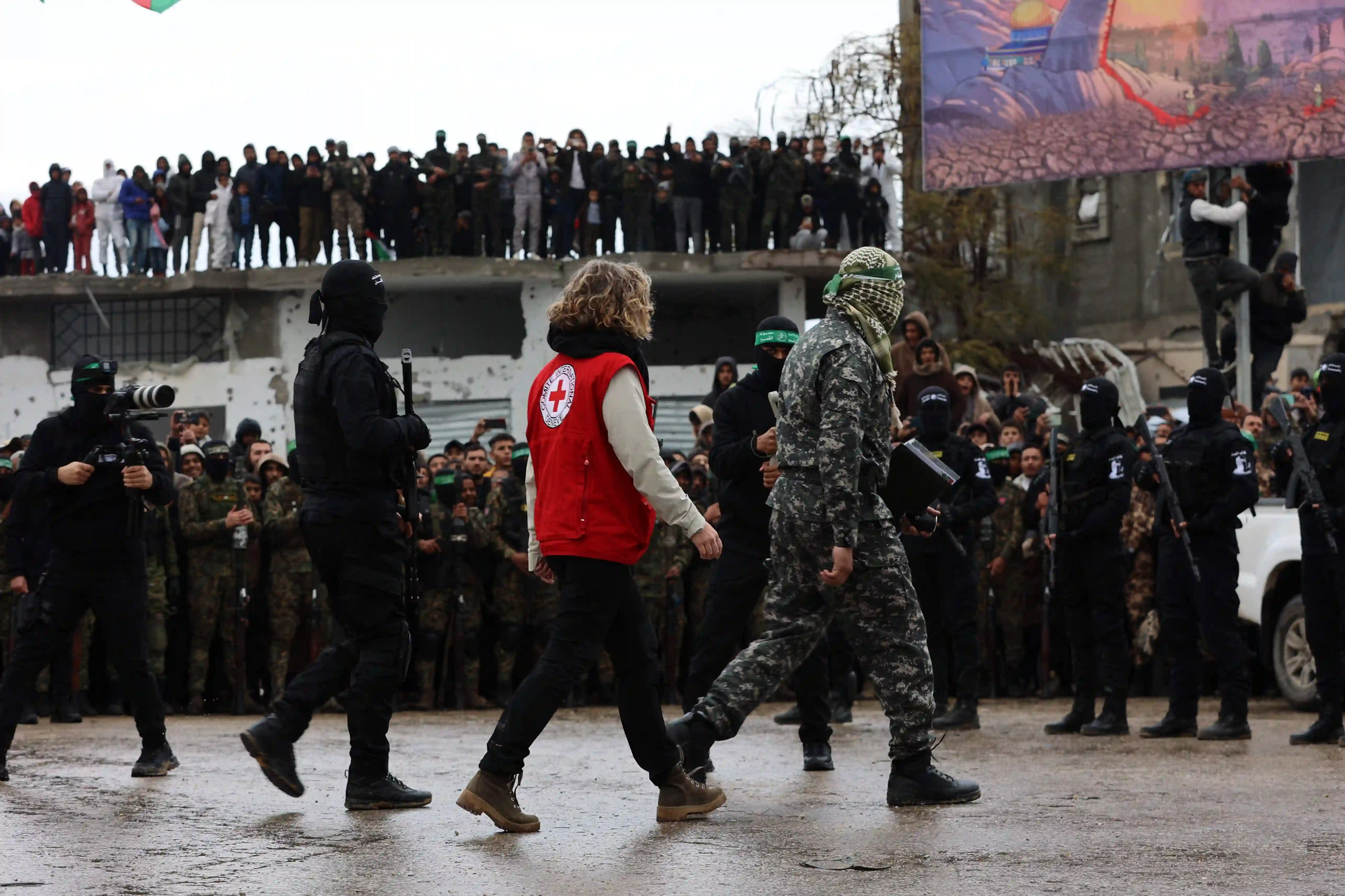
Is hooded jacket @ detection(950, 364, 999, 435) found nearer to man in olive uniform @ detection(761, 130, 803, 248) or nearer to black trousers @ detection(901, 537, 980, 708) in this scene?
black trousers @ detection(901, 537, 980, 708)

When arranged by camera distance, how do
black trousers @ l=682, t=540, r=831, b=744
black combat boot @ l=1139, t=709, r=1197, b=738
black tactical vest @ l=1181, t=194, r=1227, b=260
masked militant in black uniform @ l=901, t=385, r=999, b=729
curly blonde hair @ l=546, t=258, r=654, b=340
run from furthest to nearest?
1. black tactical vest @ l=1181, t=194, r=1227, b=260
2. masked militant in black uniform @ l=901, t=385, r=999, b=729
3. black combat boot @ l=1139, t=709, r=1197, b=738
4. black trousers @ l=682, t=540, r=831, b=744
5. curly blonde hair @ l=546, t=258, r=654, b=340

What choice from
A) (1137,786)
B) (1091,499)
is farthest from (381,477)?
(1091,499)

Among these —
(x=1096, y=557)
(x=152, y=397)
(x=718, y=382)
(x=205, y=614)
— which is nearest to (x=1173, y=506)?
(x=1096, y=557)

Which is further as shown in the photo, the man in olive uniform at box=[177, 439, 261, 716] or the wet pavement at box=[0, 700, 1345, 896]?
the man in olive uniform at box=[177, 439, 261, 716]

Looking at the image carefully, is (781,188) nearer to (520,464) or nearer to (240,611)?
(520,464)

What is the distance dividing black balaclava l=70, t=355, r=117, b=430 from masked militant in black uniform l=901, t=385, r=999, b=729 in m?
4.30

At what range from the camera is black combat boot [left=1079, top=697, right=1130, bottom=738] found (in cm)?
1001

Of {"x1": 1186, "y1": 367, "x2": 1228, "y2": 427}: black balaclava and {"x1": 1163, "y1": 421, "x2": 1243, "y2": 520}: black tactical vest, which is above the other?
{"x1": 1186, "y1": 367, "x2": 1228, "y2": 427}: black balaclava

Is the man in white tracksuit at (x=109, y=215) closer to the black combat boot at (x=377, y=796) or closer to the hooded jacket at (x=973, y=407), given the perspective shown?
the hooded jacket at (x=973, y=407)

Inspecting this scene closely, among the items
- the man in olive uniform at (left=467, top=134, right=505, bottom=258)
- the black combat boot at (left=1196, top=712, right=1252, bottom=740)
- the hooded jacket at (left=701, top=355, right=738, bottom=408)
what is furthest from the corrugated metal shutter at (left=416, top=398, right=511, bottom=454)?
the black combat boot at (left=1196, top=712, right=1252, bottom=740)

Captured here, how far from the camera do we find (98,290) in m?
29.2

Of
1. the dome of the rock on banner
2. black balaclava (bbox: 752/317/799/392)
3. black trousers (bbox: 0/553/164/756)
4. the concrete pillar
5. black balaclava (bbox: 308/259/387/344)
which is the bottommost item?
black trousers (bbox: 0/553/164/756)

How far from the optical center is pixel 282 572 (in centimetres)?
1346

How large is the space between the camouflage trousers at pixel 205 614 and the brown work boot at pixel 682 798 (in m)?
7.69
